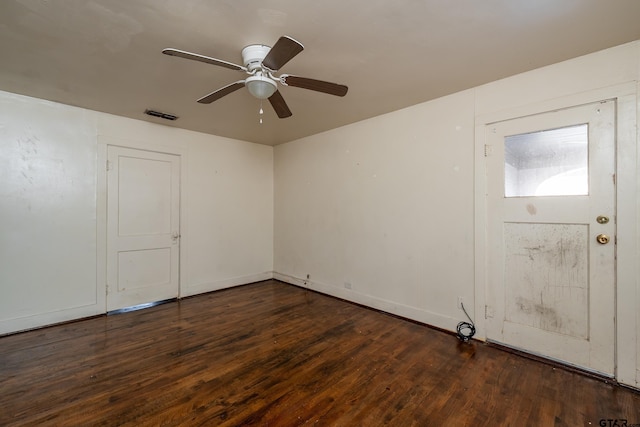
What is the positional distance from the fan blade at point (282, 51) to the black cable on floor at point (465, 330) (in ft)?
9.25

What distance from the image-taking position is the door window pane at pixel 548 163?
228 centimetres

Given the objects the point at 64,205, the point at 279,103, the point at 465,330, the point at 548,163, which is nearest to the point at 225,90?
the point at 279,103

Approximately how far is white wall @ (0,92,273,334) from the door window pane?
408 cm

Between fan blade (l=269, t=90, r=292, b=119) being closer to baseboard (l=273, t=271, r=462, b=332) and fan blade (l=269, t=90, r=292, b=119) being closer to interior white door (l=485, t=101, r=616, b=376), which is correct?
interior white door (l=485, t=101, r=616, b=376)

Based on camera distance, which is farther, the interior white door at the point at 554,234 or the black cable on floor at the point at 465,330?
the black cable on floor at the point at 465,330

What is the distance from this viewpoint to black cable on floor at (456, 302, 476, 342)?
2770 millimetres

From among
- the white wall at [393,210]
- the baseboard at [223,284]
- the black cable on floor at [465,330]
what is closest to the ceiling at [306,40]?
the white wall at [393,210]

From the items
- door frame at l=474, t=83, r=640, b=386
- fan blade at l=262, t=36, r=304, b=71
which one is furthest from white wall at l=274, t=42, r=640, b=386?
fan blade at l=262, t=36, r=304, b=71

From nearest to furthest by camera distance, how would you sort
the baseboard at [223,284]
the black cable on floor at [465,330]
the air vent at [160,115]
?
the black cable on floor at [465,330] → the air vent at [160,115] → the baseboard at [223,284]

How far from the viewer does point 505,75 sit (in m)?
2.57

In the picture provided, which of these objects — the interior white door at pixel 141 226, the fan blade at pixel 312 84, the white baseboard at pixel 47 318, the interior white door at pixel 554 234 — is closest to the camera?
the fan blade at pixel 312 84

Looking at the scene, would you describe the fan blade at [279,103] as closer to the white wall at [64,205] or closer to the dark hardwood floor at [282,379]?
the dark hardwood floor at [282,379]

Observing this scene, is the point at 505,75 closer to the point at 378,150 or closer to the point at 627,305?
the point at 378,150

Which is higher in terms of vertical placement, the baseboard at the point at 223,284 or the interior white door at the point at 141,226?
the interior white door at the point at 141,226
